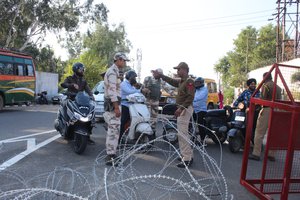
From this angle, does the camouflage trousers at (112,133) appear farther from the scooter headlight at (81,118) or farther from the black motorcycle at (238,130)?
the black motorcycle at (238,130)

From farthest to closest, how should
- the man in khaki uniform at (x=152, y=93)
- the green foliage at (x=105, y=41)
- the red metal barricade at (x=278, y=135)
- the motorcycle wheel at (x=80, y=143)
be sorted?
the green foliage at (x=105, y=41), the man in khaki uniform at (x=152, y=93), the motorcycle wheel at (x=80, y=143), the red metal barricade at (x=278, y=135)

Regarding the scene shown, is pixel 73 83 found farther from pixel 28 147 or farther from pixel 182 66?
pixel 182 66

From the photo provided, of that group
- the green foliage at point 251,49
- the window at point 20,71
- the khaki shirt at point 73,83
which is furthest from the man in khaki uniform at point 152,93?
the green foliage at point 251,49

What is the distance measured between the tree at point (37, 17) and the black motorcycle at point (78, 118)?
2502 centimetres

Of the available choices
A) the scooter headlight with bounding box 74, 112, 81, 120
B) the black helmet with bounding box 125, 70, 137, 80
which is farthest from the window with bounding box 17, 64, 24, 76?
the scooter headlight with bounding box 74, 112, 81, 120

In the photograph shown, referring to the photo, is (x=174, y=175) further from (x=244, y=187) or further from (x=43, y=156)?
(x=43, y=156)

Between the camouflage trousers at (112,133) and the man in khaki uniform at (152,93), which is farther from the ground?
the man in khaki uniform at (152,93)

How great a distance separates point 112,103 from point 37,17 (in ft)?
89.9

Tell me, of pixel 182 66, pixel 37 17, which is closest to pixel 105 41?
pixel 37 17

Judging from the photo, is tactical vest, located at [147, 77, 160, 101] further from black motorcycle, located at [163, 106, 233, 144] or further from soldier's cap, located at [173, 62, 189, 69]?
soldier's cap, located at [173, 62, 189, 69]

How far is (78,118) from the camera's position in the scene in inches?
246

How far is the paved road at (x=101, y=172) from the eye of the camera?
3.60m

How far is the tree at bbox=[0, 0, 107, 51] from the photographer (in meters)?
28.9

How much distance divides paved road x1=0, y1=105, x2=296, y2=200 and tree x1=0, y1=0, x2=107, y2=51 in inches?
929
